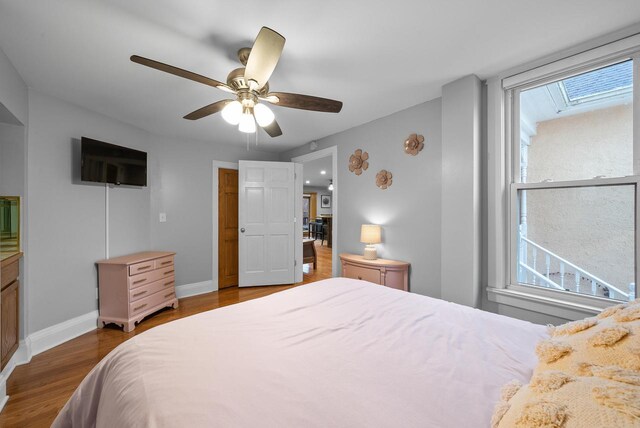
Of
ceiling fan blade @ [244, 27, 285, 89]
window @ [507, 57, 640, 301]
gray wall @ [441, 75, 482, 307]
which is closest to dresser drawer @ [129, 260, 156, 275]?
ceiling fan blade @ [244, 27, 285, 89]

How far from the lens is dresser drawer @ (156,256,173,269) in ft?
9.94

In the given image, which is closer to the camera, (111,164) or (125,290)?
(125,290)

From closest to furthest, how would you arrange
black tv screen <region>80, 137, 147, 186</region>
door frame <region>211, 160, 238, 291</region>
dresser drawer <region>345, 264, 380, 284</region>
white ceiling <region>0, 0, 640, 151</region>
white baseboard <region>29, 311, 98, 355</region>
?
1. white ceiling <region>0, 0, 640, 151</region>
2. white baseboard <region>29, 311, 98, 355</region>
3. black tv screen <region>80, 137, 147, 186</region>
4. dresser drawer <region>345, 264, 380, 284</region>
5. door frame <region>211, 160, 238, 291</region>

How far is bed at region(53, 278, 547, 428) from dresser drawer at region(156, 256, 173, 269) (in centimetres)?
218

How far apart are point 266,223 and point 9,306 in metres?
2.72

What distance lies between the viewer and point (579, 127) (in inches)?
74.8

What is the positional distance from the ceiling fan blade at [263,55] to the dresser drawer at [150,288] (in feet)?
8.35

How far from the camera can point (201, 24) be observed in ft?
4.89

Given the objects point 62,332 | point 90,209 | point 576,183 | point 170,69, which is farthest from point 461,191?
point 62,332

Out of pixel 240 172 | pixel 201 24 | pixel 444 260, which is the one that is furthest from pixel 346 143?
pixel 201 24

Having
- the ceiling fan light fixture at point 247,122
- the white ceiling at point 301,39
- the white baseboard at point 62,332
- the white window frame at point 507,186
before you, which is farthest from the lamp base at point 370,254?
the white baseboard at point 62,332

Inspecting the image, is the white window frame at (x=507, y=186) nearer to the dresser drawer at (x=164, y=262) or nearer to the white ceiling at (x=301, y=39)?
the white ceiling at (x=301, y=39)

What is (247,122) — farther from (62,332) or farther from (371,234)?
(62,332)

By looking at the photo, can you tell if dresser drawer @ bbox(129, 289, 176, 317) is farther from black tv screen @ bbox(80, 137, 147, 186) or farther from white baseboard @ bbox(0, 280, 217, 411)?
black tv screen @ bbox(80, 137, 147, 186)
